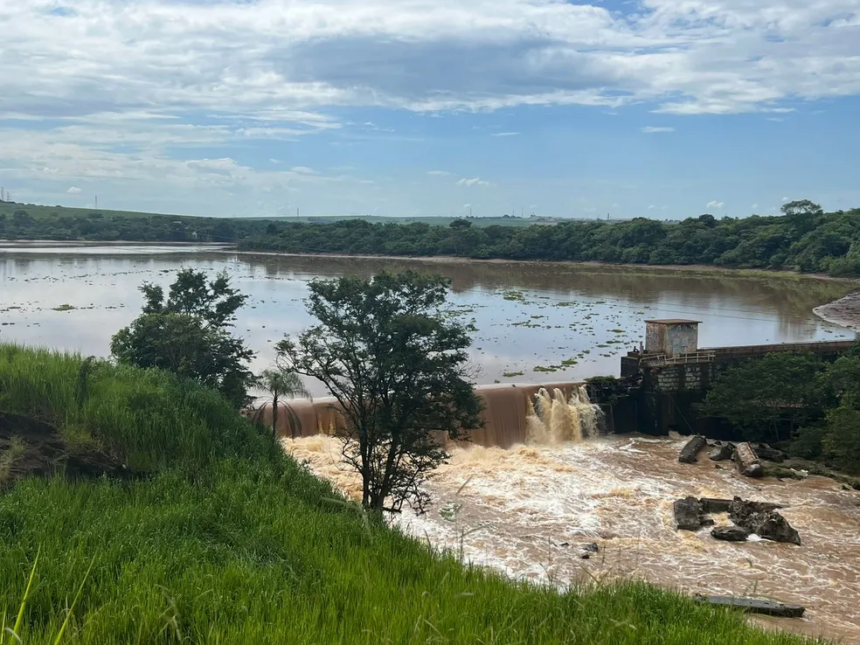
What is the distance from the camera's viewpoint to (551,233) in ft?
311

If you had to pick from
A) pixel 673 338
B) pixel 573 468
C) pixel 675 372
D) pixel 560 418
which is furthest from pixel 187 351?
pixel 673 338

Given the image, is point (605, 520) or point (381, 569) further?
point (605, 520)

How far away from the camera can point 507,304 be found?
56.1m

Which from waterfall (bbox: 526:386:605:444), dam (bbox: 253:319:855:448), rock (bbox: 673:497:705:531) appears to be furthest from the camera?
waterfall (bbox: 526:386:605:444)

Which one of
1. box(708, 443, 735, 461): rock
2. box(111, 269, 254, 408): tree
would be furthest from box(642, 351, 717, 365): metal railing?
box(111, 269, 254, 408): tree

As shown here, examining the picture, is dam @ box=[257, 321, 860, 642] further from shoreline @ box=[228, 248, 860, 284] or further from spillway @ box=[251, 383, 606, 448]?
shoreline @ box=[228, 248, 860, 284]

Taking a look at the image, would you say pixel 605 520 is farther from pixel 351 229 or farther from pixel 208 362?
pixel 351 229

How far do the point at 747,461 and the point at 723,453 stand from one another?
46.3 inches

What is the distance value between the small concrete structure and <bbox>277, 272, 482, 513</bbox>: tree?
14.3m

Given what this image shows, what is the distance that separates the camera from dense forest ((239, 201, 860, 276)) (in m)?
74.8

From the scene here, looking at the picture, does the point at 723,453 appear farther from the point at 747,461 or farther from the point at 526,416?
the point at 526,416

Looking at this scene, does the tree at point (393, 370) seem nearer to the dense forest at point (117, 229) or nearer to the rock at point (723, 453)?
the rock at point (723, 453)

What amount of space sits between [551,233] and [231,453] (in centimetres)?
8423

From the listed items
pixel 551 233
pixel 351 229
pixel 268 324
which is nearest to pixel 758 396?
pixel 268 324
